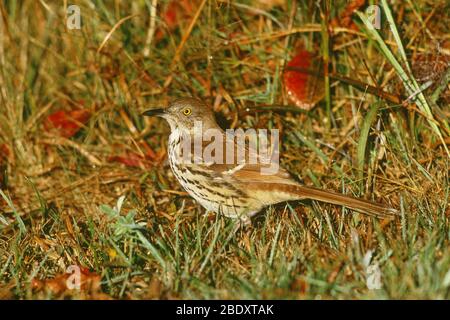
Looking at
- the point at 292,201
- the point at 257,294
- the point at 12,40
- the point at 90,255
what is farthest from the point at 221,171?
the point at 12,40

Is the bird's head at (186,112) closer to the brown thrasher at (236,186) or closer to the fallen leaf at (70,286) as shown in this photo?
the brown thrasher at (236,186)

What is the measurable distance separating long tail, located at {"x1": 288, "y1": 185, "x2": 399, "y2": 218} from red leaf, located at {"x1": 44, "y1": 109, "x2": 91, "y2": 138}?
1.99 metres

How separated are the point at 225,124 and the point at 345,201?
1.38 meters

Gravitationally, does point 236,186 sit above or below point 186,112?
below

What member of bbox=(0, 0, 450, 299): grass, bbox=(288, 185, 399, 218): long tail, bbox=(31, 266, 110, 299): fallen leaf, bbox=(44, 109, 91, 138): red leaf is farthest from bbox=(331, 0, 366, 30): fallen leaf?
bbox=(31, 266, 110, 299): fallen leaf

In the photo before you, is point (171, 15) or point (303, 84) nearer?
point (303, 84)

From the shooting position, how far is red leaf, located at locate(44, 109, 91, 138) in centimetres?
509

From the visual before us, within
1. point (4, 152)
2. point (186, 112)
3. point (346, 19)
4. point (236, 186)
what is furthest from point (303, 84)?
point (4, 152)

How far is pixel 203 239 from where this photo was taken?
11.9ft

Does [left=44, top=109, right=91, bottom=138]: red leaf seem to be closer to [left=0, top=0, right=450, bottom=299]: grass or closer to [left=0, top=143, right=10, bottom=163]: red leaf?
[left=0, top=0, right=450, bottom=299]: grass

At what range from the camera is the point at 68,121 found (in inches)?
201

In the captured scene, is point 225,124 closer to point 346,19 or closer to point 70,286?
point 346,19

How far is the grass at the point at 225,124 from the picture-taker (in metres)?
3.21

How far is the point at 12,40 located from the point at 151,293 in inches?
127
